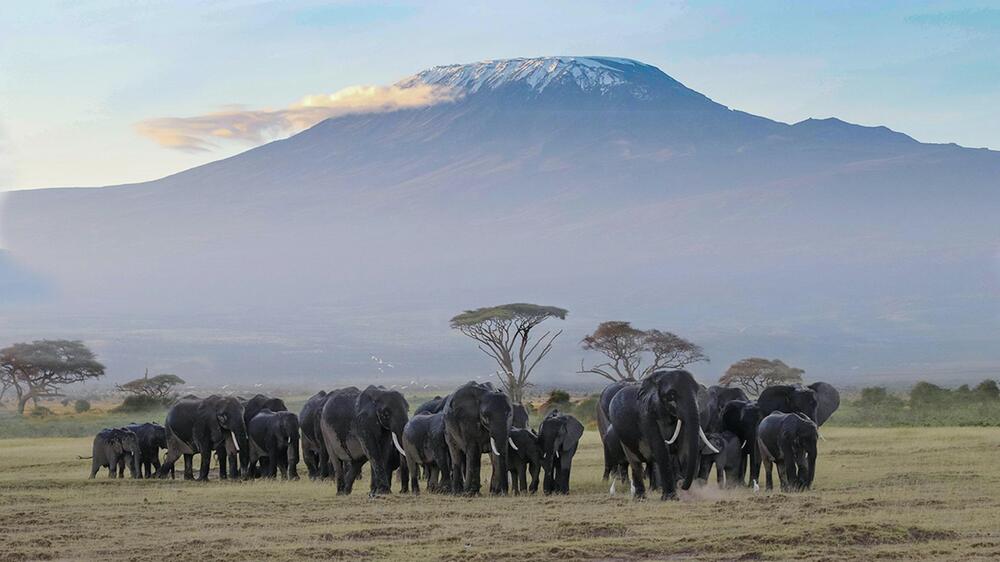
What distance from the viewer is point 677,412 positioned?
25344mm

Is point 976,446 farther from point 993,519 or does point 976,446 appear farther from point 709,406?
point 993,519

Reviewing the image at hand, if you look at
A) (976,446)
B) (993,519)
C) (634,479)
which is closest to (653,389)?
(634,479)

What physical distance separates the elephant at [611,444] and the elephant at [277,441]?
7800 millimetres

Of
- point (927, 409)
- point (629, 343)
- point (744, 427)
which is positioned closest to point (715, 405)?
point (744, 427)

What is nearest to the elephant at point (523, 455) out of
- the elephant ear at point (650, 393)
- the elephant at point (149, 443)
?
the elephant ear at point (650, 393)

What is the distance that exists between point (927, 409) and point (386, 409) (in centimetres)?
3780

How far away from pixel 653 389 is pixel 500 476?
3.93 meters

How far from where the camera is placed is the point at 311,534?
2155 cm

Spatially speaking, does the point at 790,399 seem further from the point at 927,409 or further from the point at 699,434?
the point at 927,409

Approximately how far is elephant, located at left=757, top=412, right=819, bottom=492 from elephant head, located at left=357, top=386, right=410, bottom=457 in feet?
21.9

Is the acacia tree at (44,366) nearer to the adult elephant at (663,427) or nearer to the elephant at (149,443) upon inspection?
the elephant at (149,443)

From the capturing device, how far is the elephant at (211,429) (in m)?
36.4

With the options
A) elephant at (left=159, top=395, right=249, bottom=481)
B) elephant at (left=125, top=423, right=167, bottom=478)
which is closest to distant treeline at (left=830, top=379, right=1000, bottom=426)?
elephant at (left=159, top=395, right=249, bottom=481)

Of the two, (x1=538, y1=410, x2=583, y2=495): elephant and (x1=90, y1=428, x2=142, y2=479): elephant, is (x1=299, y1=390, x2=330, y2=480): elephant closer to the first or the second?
(x1=90, y1=428, x2=142, y2=479): elephant
